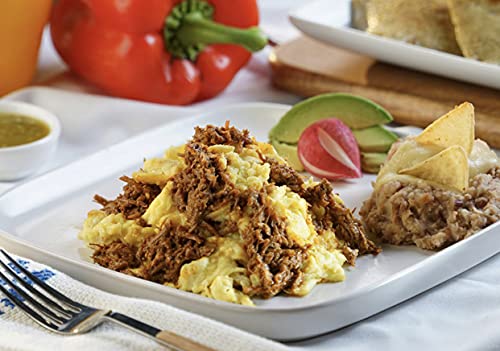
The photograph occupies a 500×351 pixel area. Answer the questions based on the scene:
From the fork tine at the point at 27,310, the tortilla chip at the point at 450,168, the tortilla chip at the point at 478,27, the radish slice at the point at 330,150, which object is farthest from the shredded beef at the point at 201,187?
the tortilla chip at the point at 478,27

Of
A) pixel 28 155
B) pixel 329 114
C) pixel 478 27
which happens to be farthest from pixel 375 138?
pixel 28 155

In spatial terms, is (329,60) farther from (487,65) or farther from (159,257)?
(159,257)

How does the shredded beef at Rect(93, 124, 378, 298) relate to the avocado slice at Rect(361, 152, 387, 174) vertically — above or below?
above

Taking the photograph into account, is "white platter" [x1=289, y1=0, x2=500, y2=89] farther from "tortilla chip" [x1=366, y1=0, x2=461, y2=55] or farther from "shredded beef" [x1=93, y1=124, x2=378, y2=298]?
"shredded beef" [x1=93, y1=124, x2=378, y2=298]

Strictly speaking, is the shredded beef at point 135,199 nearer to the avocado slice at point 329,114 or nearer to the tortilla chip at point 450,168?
the tortilla chip at point 450,168

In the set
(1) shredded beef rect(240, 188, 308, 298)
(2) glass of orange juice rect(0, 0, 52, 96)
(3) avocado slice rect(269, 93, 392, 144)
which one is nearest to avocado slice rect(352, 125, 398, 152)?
(3) avocado slice rect(269, 93, 392, 144)
